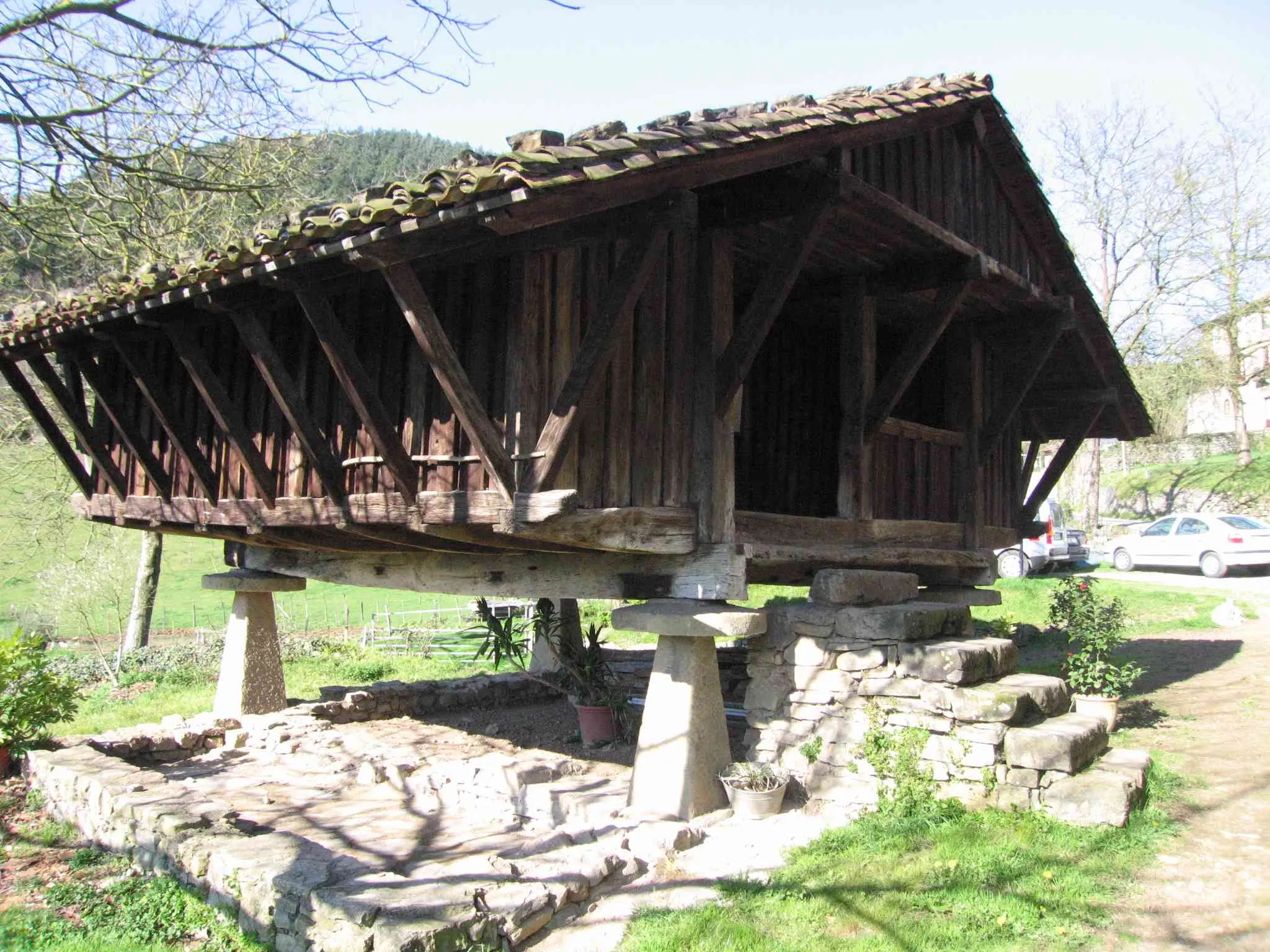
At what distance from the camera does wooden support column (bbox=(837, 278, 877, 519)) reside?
659cm

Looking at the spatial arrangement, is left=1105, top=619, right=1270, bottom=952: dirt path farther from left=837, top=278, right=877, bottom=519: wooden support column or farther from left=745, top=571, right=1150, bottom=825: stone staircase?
left=837, top=278, right=877, bottom=519: wooden support column

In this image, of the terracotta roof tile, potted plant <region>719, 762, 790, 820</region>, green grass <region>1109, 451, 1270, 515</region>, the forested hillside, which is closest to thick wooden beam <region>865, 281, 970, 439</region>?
the terracotta roof tile

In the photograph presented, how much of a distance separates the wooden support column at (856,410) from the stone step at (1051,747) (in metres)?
1.94

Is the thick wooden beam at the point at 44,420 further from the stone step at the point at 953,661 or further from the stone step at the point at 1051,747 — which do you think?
the stone step at the point at 1051,747

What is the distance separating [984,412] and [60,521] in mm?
13639

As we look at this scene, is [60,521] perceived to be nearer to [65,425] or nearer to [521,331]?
[65,425]

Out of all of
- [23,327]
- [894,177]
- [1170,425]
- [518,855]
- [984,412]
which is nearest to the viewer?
[518,855]

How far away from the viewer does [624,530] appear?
517 centimetres

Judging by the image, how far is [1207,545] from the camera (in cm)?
1733

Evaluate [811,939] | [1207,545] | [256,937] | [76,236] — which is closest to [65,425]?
[76,236]

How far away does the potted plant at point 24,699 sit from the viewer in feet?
24.8

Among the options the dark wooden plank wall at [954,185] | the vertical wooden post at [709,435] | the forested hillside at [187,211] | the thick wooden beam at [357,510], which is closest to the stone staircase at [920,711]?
the vertical wooden post at [709,435]

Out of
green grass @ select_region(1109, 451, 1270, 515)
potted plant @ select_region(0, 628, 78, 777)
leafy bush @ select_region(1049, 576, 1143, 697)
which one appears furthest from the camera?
green grass @ select_region(1109, 451, 1270, 515)

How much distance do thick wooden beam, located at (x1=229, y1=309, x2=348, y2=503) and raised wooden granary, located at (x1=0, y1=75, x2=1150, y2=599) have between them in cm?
2
